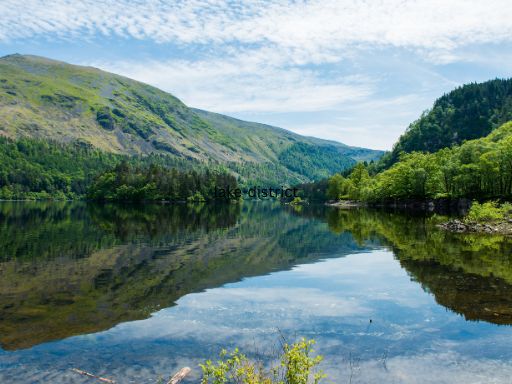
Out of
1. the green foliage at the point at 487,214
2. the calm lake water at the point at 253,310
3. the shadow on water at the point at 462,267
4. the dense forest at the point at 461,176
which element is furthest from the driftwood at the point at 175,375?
the dense forest at the point at 461,176

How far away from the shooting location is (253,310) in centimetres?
2673

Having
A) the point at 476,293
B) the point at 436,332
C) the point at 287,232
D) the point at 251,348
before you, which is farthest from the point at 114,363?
the point at 287,232

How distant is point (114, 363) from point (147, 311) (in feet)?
25.9

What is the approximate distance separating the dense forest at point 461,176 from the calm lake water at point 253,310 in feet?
204

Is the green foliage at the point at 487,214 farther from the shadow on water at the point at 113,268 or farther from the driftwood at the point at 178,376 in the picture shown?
the driftwood at the point at 178,376

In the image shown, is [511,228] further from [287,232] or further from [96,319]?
[96,319]

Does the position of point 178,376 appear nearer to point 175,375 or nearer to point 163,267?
point 175,375

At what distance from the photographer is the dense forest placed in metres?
106

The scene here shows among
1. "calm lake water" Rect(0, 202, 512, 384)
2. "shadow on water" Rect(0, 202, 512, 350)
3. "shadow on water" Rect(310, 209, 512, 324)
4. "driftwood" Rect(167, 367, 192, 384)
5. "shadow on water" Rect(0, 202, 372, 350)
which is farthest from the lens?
"shadow on water" Rect(310, 209, 512, 324)

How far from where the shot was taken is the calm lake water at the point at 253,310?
18156 millimetres

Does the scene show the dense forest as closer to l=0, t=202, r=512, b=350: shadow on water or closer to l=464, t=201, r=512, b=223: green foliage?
l=464, t=201, r=512, b=223: green foliage

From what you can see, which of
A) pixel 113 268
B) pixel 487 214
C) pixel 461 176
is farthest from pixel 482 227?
pixel 113 268

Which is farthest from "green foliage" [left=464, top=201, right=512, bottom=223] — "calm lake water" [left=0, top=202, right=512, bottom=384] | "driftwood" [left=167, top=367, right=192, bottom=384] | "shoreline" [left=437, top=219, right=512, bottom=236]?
"driftwood" [left=167, top=367, right=192, bottom=384]

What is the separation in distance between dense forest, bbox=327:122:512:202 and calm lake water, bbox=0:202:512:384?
204 ft
